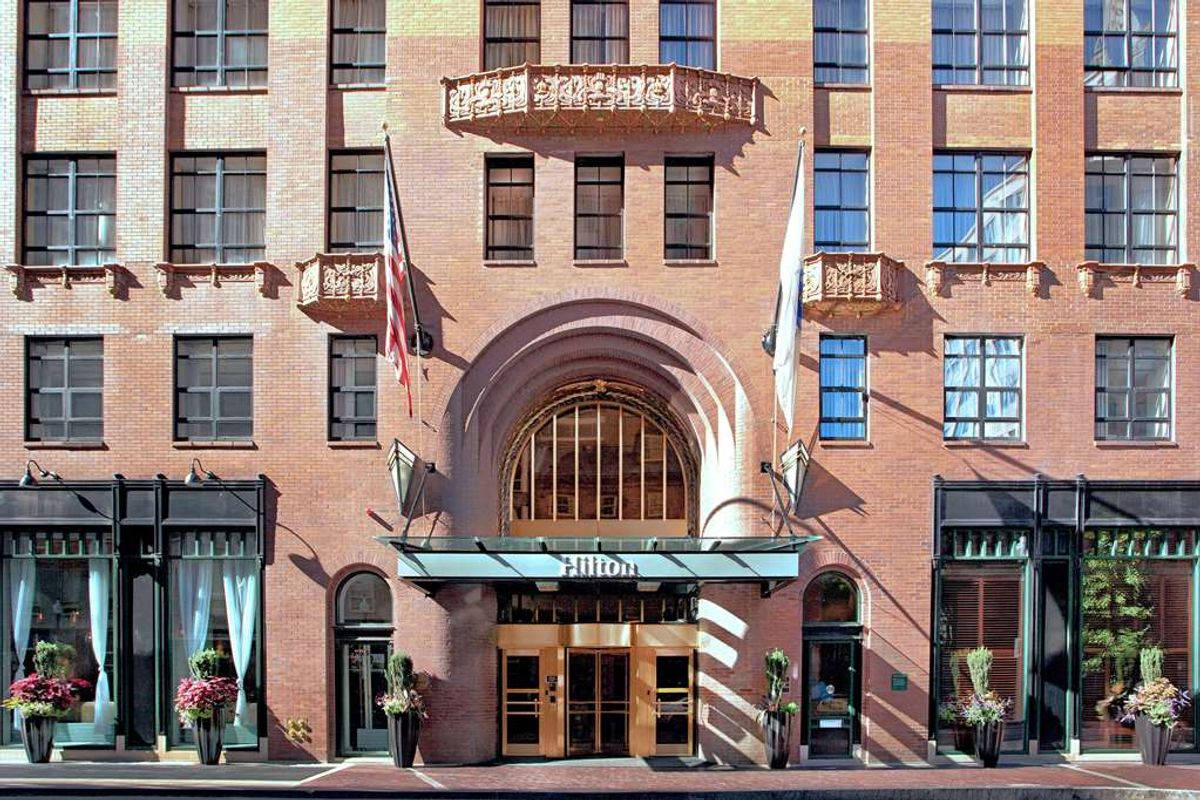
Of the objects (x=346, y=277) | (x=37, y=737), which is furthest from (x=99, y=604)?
(x=346, y=277)

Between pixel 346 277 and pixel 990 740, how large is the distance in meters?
14.3

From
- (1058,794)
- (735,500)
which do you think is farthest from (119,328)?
(1058,794)

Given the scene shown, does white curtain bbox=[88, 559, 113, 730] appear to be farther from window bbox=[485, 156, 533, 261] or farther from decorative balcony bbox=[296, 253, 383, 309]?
window bbox=[485, 156, 533, 261]

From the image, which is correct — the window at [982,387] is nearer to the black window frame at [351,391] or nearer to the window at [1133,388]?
the window at [1133,388]

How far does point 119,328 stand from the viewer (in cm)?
2253

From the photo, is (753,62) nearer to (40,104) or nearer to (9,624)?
(40,104)

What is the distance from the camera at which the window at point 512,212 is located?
22.6 meters

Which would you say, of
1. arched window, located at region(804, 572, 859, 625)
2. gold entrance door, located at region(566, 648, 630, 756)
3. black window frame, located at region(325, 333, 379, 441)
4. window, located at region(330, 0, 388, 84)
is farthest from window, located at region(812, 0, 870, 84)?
gold entrance door, located at region(566, 648, 630, 756)

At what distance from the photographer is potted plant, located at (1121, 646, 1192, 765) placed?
2127 centimetres

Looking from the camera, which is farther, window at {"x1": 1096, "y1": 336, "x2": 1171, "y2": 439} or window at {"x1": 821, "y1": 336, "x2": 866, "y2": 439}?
window at {"x1": 1096, "y1": 336, "x2": 1171, "y2": 439}

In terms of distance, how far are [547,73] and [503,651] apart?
10839mm

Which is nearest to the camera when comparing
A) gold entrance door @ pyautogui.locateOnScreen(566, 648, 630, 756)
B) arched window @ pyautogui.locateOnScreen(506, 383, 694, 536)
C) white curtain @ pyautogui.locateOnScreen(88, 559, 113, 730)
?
white curtain @ pyautogui.locateOnScreen(88, 559, 113, 730)

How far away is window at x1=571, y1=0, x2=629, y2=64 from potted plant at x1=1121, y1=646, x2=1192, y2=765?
1487 cm

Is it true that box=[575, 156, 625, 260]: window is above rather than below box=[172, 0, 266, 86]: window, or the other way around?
below
